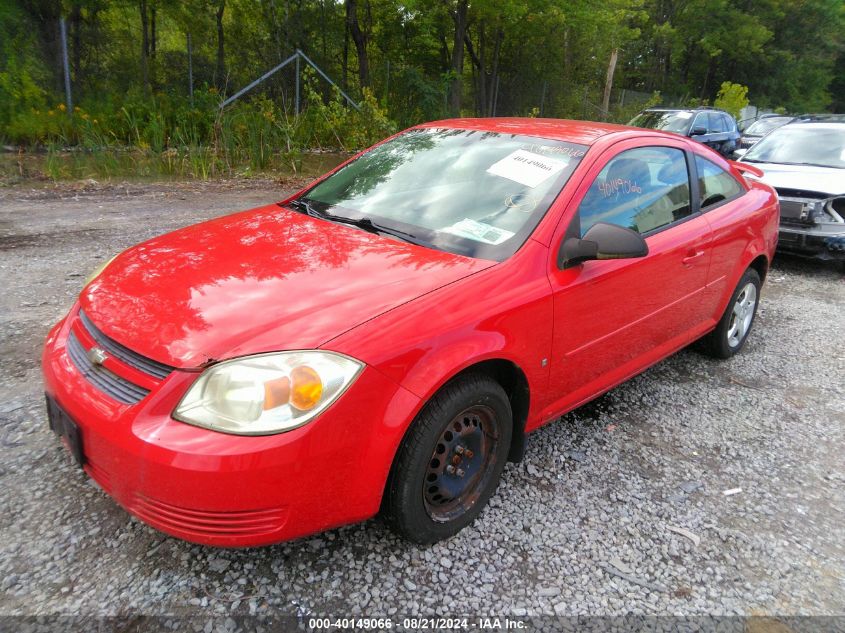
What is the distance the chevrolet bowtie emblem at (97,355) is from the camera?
209 cm

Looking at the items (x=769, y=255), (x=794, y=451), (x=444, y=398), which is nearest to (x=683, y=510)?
(x=794, y=451)

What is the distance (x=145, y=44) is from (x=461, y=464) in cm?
1511

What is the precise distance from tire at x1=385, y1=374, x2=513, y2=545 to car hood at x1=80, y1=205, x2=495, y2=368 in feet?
1.40

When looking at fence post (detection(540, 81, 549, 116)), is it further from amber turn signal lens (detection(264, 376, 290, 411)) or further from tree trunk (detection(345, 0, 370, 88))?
amber turn signal lens (detection(264, 376, 290, 411))

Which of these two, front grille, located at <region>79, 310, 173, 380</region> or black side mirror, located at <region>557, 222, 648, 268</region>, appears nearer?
front grille, located at <region>79, 310, 173, 380</region>

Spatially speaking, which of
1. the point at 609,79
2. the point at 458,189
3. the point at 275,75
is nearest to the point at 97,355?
the point at 458,189

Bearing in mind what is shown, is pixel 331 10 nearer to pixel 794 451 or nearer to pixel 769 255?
pixel 769 255

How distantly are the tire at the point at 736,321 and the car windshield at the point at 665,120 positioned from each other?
8595mm

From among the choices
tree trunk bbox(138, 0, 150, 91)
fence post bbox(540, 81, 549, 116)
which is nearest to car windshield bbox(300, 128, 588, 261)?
tree trunk bbox(138, 0, 150, 91)

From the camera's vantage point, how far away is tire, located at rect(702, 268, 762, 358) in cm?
413

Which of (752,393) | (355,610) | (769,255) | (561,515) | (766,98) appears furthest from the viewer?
(766,98)

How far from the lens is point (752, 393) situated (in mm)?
3877

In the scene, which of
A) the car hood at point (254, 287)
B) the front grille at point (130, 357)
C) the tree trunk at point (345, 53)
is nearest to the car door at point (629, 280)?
the car hood at point (254, 287)

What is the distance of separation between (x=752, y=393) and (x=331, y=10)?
17099 millimetres
